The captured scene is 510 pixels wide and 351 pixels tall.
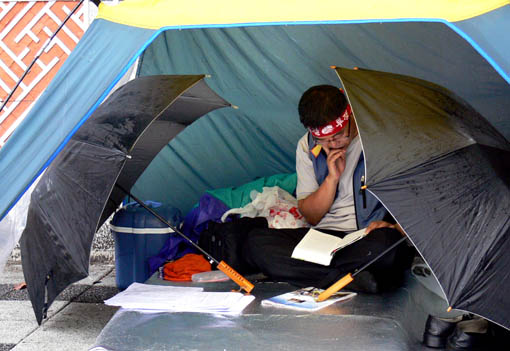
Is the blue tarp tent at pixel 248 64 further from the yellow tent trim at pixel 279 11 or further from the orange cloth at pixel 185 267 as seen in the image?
the orange cloth at pixel 185 267

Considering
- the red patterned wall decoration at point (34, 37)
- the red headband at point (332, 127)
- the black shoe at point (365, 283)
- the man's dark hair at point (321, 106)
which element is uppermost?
the red patterned wall decoration at point (34, 37)

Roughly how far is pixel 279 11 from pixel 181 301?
1187mm

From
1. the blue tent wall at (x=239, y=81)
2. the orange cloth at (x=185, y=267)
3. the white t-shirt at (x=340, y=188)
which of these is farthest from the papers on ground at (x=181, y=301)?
the blue tent wall at (x=239, y=81)

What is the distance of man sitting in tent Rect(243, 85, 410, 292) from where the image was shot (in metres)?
2.73

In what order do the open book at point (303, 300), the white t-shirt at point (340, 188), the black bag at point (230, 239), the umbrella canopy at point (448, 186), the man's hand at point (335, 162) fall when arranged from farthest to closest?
the black bag at point (230, 239) → the white t-shirt at point (340, 188) → the man's hand at point (335, 162) → the open book at point (303, 300) → the umbrella canopy at point (448, 186)

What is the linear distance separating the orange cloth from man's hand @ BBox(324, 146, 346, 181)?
0.77 metres

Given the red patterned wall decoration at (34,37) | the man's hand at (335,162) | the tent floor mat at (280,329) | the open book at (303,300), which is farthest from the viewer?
the red patterned wall decoration at (34,37)

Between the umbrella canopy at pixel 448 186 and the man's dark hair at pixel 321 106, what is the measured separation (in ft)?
1.35

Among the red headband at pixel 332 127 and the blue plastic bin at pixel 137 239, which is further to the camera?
the blue plastic bin at pixel 137 239

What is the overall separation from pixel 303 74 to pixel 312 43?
20 cm

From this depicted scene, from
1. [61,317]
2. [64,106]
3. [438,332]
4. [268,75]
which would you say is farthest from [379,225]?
[61,317]

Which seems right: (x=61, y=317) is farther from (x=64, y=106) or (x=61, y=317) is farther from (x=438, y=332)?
(x=438, y=332)

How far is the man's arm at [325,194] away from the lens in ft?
9.28

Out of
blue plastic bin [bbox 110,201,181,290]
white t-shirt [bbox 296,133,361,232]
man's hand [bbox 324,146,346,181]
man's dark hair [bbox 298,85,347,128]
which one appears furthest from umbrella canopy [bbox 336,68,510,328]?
blue plastic bin [bbox 110,201,181,290]
